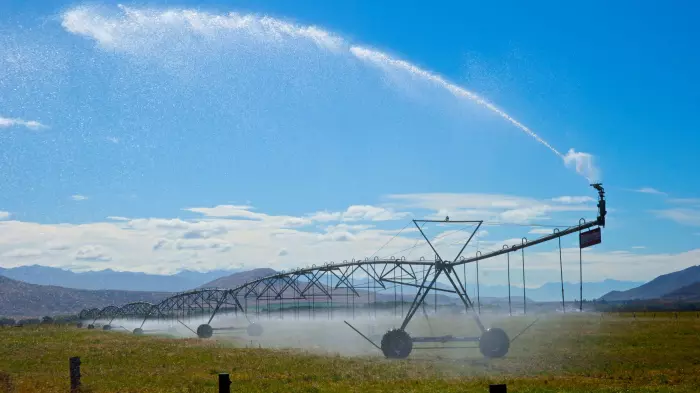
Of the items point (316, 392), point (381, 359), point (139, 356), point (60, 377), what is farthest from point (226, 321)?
point (316, 392)

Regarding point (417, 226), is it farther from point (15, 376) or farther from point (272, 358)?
point (15, 376)

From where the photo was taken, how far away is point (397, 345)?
49.0 m

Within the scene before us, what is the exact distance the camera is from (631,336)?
65.1 m

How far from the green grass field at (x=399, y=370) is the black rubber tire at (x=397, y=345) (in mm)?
1234

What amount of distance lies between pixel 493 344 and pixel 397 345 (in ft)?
23.3

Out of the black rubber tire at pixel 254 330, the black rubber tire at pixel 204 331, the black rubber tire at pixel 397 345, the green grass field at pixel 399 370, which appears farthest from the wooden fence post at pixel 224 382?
the black rubber tire at pixel 254 330

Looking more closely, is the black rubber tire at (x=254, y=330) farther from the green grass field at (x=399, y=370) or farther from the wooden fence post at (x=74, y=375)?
the wooden fence post at (x=74, y=375)

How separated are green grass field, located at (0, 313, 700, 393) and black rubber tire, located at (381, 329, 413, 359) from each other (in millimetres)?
1234

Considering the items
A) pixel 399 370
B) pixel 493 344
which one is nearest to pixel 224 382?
pixel 399 370

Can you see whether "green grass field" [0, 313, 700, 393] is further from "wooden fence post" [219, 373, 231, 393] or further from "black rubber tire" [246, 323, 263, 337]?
"black rubber tire" [246, 323, 263, 337]

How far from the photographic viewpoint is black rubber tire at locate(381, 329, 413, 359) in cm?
4878

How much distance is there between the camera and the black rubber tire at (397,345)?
48.8m

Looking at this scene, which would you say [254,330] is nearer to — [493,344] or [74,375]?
[493,344]

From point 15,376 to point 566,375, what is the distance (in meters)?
32.3
